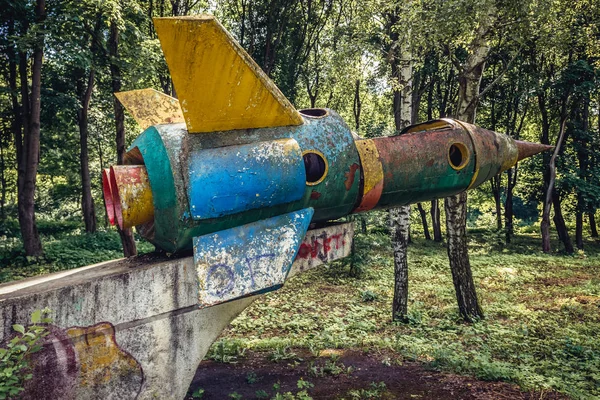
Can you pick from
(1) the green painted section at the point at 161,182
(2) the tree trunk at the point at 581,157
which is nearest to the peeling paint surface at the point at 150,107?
(1) the green painted section at the point at 161,182

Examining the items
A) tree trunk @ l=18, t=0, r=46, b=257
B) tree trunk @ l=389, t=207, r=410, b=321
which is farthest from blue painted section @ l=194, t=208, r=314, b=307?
tree trunk @ l=18, t=0, r=46, b=257

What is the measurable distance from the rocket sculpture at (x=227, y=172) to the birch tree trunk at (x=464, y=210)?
14.3 ft

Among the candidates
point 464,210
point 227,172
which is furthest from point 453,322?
point 227,172

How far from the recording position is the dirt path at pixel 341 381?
4750 mm

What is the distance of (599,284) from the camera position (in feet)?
37.3

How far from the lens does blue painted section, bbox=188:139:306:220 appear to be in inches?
142

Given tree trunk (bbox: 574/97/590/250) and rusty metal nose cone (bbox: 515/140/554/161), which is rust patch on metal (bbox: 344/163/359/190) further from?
tree trunk (bbox: 574/97/590/250)

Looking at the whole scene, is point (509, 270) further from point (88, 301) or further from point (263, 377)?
point (88, 301)

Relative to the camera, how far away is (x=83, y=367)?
347 cm

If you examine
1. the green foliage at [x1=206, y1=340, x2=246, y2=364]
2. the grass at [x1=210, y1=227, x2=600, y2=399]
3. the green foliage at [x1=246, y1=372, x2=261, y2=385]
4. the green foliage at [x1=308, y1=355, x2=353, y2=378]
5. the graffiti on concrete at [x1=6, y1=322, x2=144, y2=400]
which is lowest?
the grass at [x1=210, y1=227, x2=600, y2=399]

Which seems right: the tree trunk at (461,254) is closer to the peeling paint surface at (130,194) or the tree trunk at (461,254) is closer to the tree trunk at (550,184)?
the peeling paint surface at (130,194)

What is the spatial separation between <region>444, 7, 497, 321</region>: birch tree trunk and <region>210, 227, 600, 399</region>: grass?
0.48 meters

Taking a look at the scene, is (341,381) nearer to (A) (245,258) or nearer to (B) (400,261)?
(A) (245,258)

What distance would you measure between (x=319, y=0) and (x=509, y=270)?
13.8 metres
